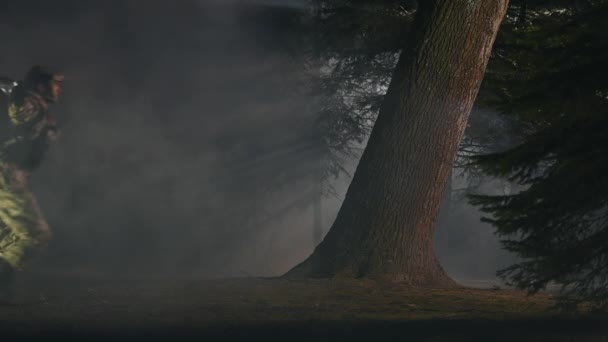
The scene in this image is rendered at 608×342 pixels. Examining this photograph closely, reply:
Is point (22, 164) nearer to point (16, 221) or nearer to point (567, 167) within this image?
point (16, 221)

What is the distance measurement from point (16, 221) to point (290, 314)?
274 centimetres

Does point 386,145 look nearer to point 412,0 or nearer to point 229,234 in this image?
point 412,0

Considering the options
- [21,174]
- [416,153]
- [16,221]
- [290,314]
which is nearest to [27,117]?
[21,174]

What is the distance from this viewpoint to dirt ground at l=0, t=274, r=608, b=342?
4652mm

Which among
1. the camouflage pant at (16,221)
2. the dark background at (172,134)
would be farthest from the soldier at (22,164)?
the dark background at (172,134)

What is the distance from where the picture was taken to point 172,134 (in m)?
18.7

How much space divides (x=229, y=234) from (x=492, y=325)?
56.3ft

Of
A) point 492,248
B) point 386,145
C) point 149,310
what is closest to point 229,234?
point 492,248

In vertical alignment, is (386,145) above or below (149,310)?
above

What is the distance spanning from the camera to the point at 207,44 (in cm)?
1936

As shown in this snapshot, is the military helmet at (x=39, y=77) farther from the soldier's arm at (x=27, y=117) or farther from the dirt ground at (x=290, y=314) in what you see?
the dirt ground at (x=290, y=314)

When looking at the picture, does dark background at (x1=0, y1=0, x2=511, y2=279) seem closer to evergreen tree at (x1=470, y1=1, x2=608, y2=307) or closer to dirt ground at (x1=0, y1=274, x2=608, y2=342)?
dirt ground at (x1=0, y1=274, x2=608, y2=342)

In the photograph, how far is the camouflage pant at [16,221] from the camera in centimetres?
641

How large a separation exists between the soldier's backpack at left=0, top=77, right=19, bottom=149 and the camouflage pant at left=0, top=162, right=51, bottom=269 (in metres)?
0.26
